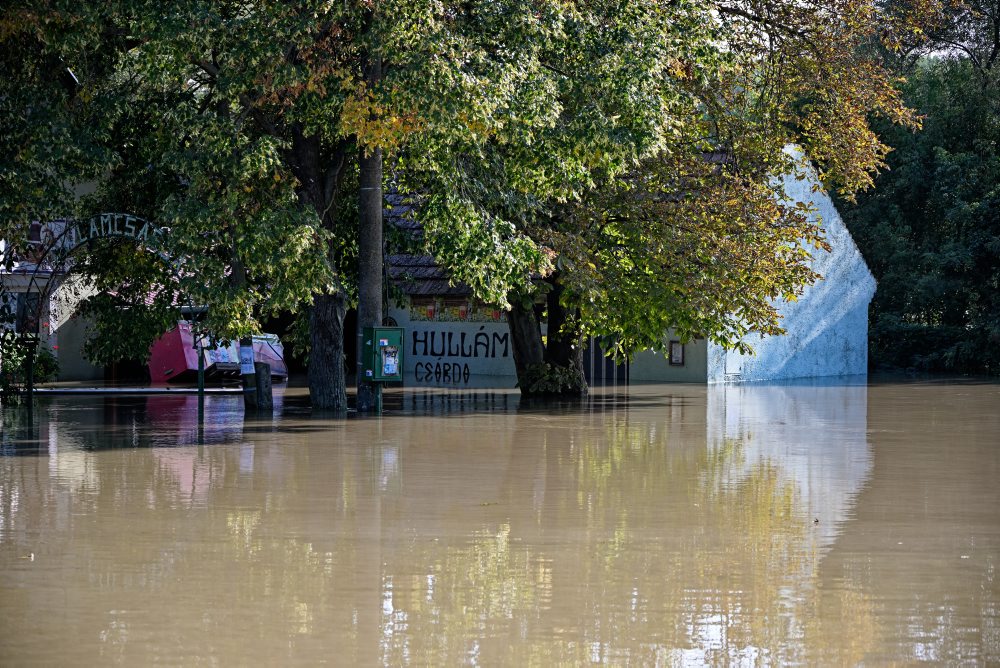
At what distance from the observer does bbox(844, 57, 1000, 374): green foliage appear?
48.1 m

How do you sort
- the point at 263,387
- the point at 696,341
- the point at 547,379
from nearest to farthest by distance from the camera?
the point at 263,387 < the point at 547,379 < the point at 696,341

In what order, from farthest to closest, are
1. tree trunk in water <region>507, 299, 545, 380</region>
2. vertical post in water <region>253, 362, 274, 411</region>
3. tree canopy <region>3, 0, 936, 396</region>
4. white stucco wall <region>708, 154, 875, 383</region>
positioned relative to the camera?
white stucco wall <region>708, 154, 875, 383</region>
tree trunk in water <region>507, 299, 545, 380</region>
vertical post in water <region>253, 362, 274, 411</region>
tree canopy <region>3, 0, 936, 396</region>

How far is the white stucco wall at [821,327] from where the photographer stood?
4016 centimetres

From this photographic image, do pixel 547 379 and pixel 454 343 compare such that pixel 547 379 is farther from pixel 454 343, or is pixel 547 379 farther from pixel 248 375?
pixel 454 343

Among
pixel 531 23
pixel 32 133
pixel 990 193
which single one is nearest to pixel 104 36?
pixel 32 133

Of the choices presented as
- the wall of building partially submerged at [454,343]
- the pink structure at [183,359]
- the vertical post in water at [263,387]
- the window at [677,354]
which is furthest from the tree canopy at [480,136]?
the wall of building partially submerged at [454,343]

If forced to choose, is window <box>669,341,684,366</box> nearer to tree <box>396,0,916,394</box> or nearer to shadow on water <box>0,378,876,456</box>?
shadow on water <box>0,378,876,456</box>

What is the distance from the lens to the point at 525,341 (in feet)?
99.1

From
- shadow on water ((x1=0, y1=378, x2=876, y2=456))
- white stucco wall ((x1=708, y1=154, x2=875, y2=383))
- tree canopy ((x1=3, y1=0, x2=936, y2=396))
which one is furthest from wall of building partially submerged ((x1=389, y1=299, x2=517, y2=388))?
tree canopy ((x1=3, y1=0, x2=936, y2=396))

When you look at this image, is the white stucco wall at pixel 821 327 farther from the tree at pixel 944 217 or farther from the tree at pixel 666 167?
the tree at pixel 666 167

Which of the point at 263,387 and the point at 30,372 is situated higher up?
the point at 30,372

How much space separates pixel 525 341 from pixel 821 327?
52.2 feet

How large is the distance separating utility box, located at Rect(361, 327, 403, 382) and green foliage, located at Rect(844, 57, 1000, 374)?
91.1 feet

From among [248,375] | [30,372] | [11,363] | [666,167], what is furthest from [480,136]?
[11,363]
